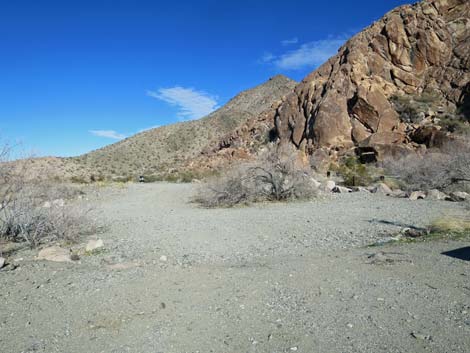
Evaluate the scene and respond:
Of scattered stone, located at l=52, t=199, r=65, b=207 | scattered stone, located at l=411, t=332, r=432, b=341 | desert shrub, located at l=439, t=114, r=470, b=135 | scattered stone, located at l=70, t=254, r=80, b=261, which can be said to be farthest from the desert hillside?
scattered stone, located at l=411, t=332, r=432, b=341

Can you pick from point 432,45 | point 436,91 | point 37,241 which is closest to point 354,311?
point 37,241

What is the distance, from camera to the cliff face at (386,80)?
3566 centimetres

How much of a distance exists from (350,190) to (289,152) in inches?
177

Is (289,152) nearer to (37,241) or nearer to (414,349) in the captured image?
(37,241)

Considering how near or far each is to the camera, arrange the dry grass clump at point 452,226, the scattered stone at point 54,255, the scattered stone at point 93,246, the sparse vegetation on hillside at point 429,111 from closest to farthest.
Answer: the scattered stone at point 54,255 < the scattered stone at point 93,246 < the dry grass clump at point 452,226 < the sparse vegetation on hillside at point 429,111

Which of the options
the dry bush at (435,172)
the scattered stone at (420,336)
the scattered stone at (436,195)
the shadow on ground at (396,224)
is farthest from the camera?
the dry bush at (435,172)

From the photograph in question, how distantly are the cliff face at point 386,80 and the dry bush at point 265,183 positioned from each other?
1777 centimetres

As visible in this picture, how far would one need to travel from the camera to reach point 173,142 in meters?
81.2

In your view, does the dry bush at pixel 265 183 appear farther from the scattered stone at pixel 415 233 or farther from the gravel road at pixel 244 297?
the scattered stone at pixel 415 233

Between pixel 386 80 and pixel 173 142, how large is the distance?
50.4 meters

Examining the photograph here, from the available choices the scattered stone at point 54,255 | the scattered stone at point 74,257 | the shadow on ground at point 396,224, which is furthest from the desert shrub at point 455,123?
the scattered stone at point 54,255

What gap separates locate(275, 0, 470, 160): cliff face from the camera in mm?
35656

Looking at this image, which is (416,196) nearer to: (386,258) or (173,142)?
(386,258)

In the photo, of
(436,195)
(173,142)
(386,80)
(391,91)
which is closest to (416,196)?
(436,195)
